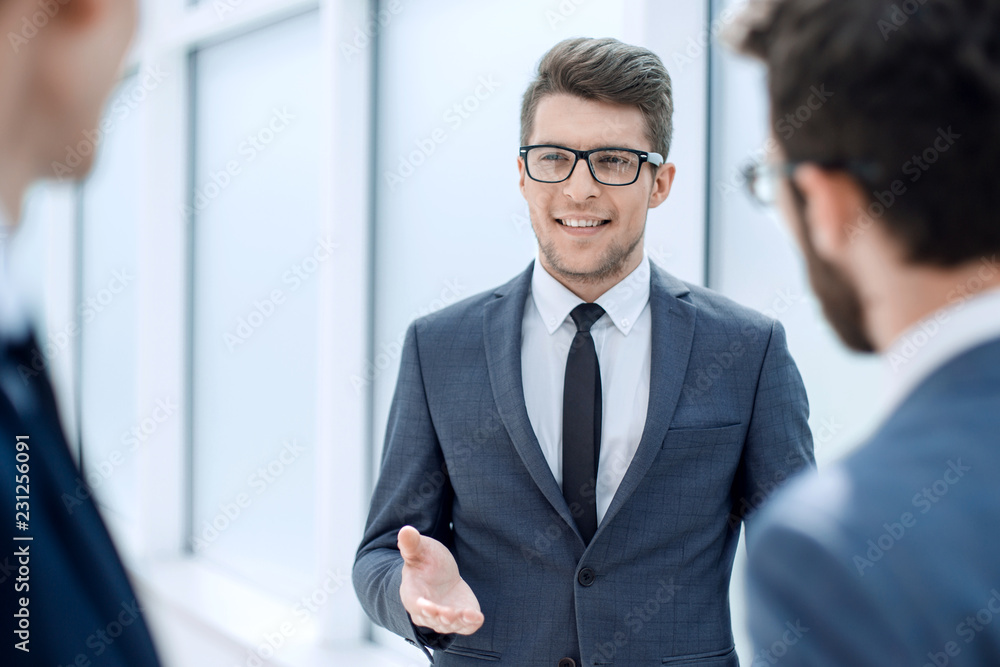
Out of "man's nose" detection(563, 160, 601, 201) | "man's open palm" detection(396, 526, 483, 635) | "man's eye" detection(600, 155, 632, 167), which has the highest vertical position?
"man's eye" detection(600, 155, 632, 167)

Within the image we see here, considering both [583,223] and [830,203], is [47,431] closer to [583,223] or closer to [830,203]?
[830,203]

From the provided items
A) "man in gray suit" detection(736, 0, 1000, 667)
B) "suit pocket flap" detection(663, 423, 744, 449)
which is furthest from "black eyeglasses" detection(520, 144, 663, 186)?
"man in gray suit" detection(736, 0, 1000, 667)

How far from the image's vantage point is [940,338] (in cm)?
58

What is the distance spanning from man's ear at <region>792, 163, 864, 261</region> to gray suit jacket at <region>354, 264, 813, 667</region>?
724 mm

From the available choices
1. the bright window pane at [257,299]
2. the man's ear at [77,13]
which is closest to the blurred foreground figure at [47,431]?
the man's ear at [77,13]

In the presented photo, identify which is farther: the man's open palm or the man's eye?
the man's eye

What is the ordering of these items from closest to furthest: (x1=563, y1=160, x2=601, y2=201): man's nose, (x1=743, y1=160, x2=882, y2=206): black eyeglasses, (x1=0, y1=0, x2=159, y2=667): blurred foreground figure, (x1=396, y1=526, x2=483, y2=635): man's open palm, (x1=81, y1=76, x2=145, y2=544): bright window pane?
(x1=0, y1=0, x2=159, y2=667): blurred foreground figure → (x1=743, y1=160, x2=882, y2=206): black eyeglasses → (x1=396, y1=526, x2=483, y2=635): man's open palm → (x1=563, y1=160, x2=601, y2=201): man's nose → (x1=81, y1=76, x2=145, y2=544): bright window pane

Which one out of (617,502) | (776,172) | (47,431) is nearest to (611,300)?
(617,502)

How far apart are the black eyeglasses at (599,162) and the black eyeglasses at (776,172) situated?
2.30ft

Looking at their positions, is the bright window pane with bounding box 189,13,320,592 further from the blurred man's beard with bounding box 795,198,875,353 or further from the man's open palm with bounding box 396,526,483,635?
the blurred man's beard with bounding box 795,198,875,353

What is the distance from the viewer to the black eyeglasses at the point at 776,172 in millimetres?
602

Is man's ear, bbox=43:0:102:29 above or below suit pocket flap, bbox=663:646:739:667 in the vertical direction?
above

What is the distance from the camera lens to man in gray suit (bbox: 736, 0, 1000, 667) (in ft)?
1.66

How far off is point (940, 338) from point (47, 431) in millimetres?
578
